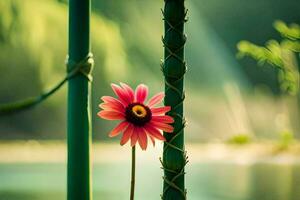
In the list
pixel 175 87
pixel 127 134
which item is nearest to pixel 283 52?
pixel 175 87

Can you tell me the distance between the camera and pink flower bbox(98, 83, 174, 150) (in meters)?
0.96

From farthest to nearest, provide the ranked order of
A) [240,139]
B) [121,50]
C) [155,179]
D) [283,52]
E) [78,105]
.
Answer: [240,139], [121,50], [155,179], [283,52], [78,105]

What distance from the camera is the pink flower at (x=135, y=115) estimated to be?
96 centimetres

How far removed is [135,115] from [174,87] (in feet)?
0.31

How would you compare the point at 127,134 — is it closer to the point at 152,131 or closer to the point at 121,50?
the point at 152,131

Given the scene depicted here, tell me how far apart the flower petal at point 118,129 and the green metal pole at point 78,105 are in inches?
6.2

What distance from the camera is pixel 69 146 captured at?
1.12 m

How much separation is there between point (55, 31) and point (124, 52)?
0.31 m

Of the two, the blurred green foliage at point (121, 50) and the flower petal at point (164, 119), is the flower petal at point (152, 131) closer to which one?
the flower petal at point (164, 119)

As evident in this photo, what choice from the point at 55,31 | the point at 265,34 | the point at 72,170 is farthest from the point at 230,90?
the point at 72,170

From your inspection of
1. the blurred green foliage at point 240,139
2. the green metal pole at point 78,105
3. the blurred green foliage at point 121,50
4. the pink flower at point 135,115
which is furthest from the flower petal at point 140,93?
the blurred green foliage at point 240,139

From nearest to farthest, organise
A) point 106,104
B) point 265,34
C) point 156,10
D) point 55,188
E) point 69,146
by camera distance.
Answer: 1. point 106,104
2. point 69,146
3. point 55,188
4. point 265,34
5. point 156,10

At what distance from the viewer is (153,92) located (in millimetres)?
2758

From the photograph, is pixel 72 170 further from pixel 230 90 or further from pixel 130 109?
pixel 230 90
